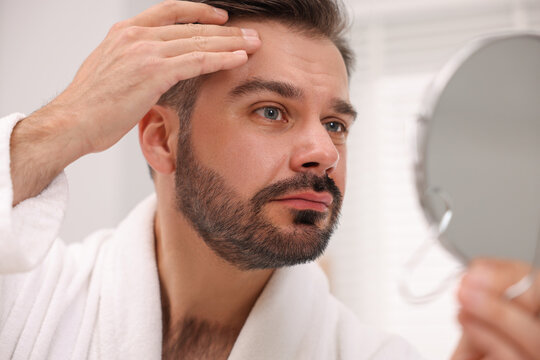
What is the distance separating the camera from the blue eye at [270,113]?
89cm

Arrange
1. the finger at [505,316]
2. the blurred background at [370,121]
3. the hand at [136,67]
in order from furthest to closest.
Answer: the blurred background at [370,121], the hand at [136,67], the finger at [505,316]

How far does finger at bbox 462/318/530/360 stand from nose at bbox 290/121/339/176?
15.5 inches

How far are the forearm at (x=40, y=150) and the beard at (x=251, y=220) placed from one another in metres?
0.22

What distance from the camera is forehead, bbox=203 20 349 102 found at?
2.88 ft

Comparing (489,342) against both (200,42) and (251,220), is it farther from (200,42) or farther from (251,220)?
(200,42)

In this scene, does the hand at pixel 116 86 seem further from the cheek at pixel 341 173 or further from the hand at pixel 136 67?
the cheek at pixel 341 173

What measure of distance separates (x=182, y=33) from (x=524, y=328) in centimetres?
64

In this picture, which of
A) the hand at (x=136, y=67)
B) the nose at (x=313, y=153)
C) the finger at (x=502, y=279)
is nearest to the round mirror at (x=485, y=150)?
the finger at (x=502, y=279)

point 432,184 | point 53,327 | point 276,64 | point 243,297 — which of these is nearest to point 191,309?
point 243,297

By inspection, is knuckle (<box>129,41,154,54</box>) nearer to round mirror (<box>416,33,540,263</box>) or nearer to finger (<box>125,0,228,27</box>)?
finger (<box>125,0,228,27</box>)

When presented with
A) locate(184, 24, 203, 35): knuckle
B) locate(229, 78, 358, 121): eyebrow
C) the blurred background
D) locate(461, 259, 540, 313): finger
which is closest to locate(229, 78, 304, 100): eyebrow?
locate(229, 78, 358, 121): eyebrow

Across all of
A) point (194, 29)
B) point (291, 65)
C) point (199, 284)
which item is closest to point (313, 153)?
point (291, 65)

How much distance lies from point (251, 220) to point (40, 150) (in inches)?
13.2

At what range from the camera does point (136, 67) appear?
2.58ft
